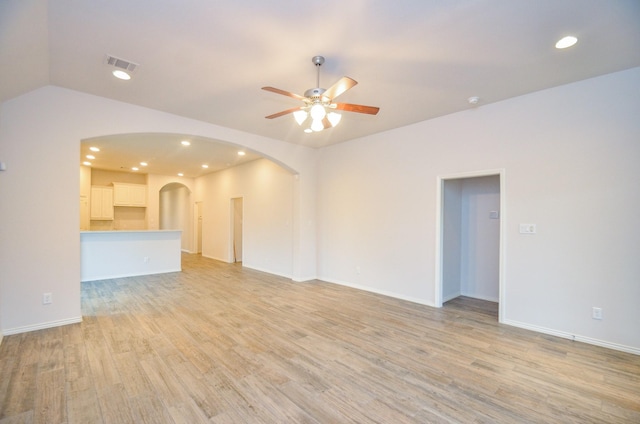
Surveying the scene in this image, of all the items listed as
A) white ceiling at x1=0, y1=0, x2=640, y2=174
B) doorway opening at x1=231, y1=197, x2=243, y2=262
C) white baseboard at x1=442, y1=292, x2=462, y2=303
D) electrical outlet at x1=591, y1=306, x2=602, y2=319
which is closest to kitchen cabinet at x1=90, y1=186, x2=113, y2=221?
doorway opening at x1=231, y1=197, x2=243, y2=262

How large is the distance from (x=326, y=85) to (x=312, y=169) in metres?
3.10

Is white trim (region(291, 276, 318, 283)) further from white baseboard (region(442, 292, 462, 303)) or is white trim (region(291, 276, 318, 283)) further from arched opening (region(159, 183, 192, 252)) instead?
arched opening (region(159, 183, 192, 252))

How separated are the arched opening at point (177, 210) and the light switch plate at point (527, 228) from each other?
10408 mm

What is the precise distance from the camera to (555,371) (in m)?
2.58

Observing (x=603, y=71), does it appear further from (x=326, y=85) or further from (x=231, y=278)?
(x=231, y=278)

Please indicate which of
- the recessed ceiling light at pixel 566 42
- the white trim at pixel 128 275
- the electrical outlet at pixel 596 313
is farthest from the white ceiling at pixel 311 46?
the white trim at pixel 128 275

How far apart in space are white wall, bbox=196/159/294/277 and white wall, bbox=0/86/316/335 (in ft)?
11.5

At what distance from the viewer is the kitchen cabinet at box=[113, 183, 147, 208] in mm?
9180

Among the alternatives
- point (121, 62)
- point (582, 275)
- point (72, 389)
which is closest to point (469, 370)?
point (582, 275)

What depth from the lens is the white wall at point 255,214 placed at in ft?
22.3

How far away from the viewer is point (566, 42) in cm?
249

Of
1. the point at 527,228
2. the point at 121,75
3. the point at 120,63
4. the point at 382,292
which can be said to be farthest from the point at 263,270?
the point at 527,228

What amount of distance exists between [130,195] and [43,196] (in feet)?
22.3

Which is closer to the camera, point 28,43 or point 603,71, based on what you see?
point 28,43
